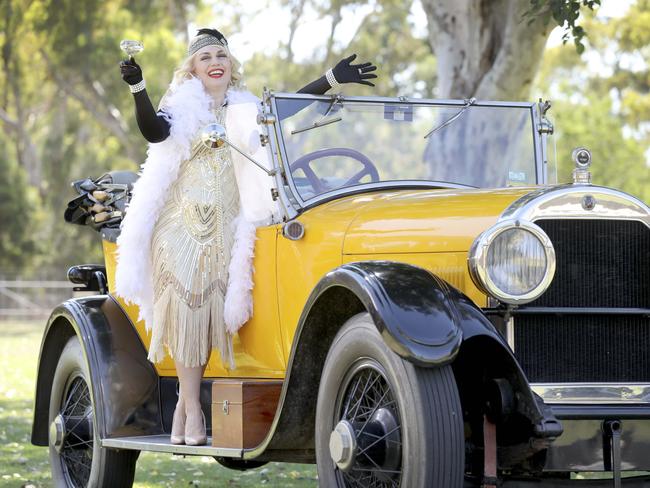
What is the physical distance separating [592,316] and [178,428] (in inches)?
84.5

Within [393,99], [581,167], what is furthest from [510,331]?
[393,99]

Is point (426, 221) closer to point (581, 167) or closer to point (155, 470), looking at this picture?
point (581, 167)

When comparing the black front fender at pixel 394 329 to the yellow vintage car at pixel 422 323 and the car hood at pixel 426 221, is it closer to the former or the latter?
the yellow vintage car at pixel 422 323

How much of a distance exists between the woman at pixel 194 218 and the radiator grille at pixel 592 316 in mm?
1504

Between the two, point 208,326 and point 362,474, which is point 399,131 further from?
point 362,474

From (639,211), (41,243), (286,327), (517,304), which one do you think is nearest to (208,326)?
(286,327)

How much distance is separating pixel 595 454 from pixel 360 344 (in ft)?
3.02

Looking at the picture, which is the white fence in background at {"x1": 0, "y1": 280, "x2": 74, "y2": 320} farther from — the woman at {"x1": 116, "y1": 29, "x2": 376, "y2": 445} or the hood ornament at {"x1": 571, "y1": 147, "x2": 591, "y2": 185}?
the hood ornament at {"x1": 571, "y1": 147, "x2": 591, "y2": 185}

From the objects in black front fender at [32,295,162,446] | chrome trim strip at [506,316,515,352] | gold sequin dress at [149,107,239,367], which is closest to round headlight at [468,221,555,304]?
chrome trim strip at [506,316,515,352]

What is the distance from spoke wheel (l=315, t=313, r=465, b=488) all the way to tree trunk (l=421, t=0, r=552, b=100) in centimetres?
863

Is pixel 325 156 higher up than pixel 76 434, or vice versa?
pixel 325 156

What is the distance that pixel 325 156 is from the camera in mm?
5551

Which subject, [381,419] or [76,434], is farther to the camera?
[76,434]

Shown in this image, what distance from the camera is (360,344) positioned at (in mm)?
4180
